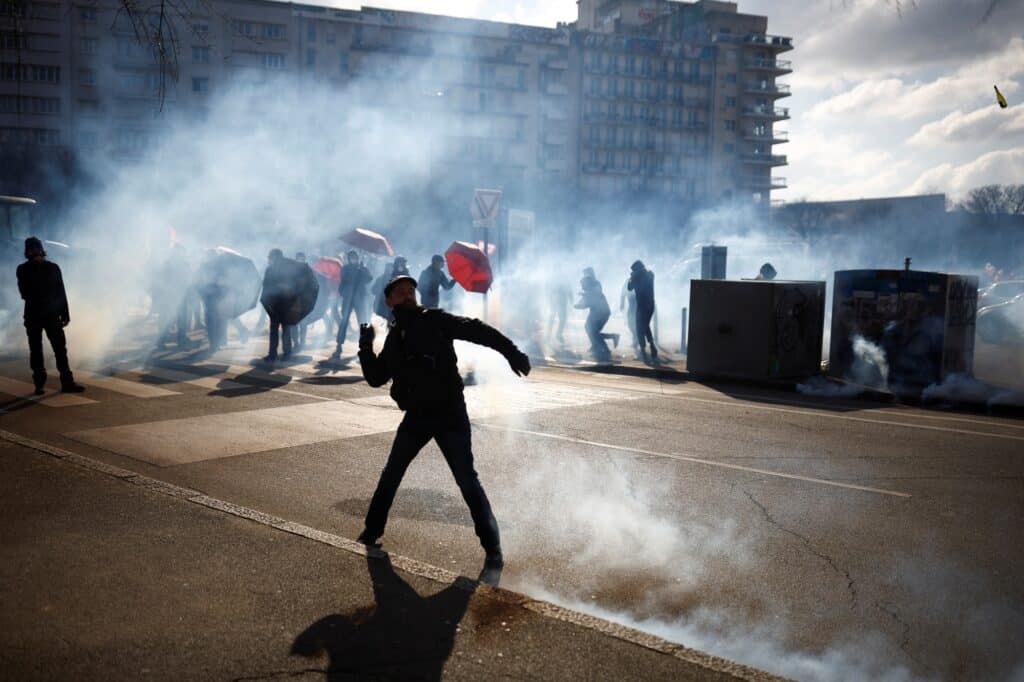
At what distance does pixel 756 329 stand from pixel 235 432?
7.83 meters

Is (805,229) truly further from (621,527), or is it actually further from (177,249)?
(621,527)

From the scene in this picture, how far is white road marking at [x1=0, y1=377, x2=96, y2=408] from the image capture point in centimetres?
993

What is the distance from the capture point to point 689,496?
20.9ft

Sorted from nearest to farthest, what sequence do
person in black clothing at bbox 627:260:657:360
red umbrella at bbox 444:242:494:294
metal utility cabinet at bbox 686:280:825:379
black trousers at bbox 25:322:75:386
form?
black trousers at bbox 25:322:75:386
metal utility cabinet at bbox 686:280:825:379
red umbrella at bbox 444:242:494:294
person in black clothing at bbox 627:260:657:360

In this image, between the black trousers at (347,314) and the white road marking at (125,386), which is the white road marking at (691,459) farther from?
the black trousers at (347,314)

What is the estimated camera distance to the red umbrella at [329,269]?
64.7 ft

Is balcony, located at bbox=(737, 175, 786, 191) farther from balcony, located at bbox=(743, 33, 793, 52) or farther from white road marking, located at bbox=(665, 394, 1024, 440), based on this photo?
white road marking, located at bbox=(665, 394, 1024, 440)

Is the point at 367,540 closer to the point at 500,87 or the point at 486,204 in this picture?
the point at 486,204

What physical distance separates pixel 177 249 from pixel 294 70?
5902 centimetres

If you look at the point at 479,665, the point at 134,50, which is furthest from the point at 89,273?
the point at 134,50

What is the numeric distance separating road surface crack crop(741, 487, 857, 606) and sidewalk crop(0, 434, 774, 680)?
133cm

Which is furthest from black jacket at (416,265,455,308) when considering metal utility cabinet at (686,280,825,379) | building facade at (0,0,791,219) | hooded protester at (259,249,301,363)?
building facade at (0,0,791,219)

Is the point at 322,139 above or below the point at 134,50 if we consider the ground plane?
below

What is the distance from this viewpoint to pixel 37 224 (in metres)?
24.0
